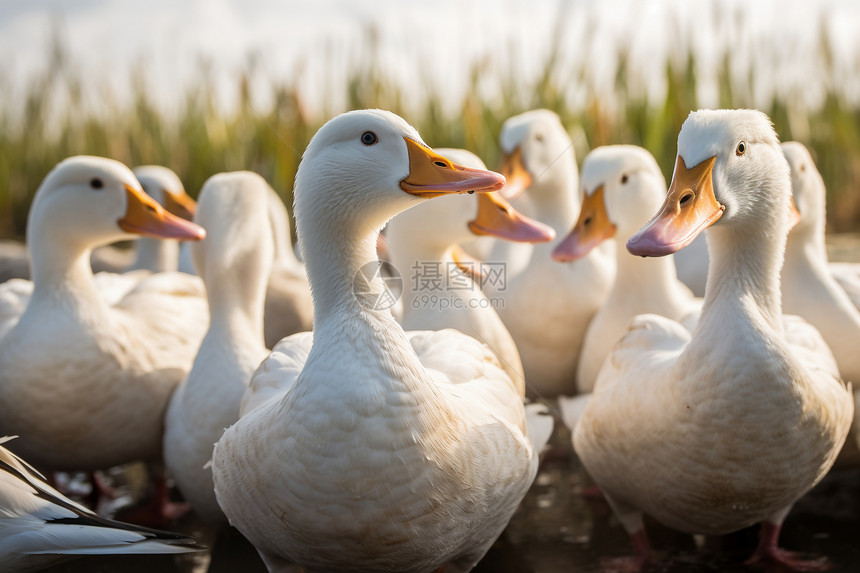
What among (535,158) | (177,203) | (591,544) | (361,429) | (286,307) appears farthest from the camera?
(177,203)

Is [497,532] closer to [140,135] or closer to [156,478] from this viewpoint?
[156,478]

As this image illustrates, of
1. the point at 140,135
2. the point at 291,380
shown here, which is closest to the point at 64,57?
the point at 140,135

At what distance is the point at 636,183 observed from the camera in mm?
3947

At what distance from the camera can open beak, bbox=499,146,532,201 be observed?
4.82m

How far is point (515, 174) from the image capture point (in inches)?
194

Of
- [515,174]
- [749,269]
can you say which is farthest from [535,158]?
[749,269]

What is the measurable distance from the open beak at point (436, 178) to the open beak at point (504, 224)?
1232mm

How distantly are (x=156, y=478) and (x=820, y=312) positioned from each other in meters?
2.73

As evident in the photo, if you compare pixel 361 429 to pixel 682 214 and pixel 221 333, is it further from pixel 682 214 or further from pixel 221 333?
pixel 221 333

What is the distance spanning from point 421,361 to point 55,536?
1.13 m

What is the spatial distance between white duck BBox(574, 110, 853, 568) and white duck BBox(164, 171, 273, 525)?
1.33 metres

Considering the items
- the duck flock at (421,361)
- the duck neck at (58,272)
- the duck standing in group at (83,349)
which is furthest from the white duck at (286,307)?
the duck neck at (58,272)

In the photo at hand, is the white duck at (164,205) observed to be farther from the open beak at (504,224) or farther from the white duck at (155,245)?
the open beak at (504,224)

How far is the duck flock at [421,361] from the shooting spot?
2293 millimetres
